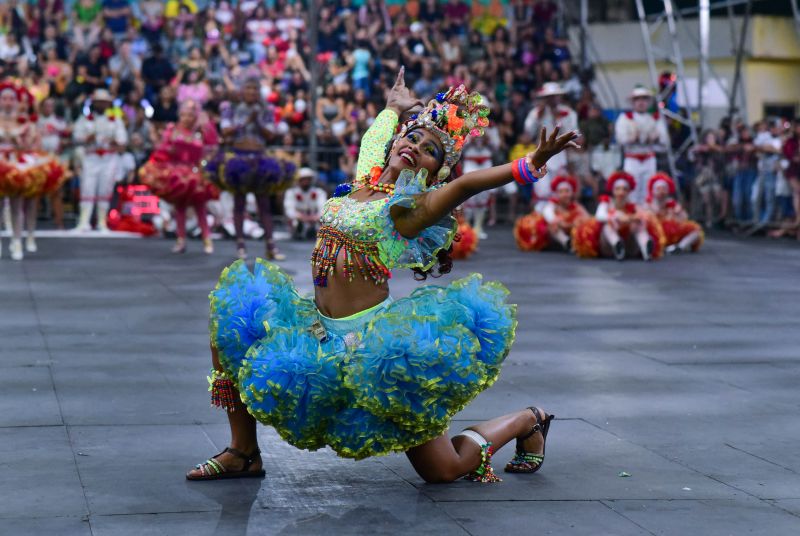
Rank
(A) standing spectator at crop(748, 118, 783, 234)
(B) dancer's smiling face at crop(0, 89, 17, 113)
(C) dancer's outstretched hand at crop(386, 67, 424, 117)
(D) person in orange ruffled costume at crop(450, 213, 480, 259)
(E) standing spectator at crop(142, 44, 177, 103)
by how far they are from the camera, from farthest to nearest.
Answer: (E) standing spectator at crop(142, 44, 177, 103) < (A) standing spectator at crop(748, 118, 783, 234) < (D) person in orange ruffled costume at crop(450, 213, 480, 259) < (B) dancer's smiling face at crop(0, 89, 17, 113) < (C) dancer's outstretched hand at crop(386, 67, 424, 117)

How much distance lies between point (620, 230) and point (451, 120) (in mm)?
11310

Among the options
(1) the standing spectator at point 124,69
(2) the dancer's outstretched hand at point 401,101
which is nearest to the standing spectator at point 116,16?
(1) the standing spectator at point 124,69

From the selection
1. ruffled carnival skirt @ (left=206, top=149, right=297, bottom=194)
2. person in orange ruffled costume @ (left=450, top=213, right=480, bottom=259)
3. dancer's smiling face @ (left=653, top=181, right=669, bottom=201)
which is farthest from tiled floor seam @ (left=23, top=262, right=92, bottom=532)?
dancer's smiling face @ (left=653, top=181, right=669, bottom=201)

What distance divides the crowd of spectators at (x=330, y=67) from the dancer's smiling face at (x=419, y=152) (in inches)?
578

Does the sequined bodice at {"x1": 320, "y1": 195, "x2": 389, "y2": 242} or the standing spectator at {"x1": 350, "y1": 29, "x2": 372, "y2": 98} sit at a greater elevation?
the sequined bodice at {"x1": 320, "y1": 195, "x2": 389, "y2": 242}

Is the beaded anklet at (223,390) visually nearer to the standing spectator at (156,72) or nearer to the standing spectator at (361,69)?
the standing spectator at (156,72)

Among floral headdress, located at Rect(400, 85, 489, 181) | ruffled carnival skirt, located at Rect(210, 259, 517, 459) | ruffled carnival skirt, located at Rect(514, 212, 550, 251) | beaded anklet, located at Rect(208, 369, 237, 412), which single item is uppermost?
floral headdress, located at Rect(400, 85, 489, 181)

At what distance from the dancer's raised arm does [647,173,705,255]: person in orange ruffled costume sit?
12.3m

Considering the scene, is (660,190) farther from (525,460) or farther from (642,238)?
(525,460)

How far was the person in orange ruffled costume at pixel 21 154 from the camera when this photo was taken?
48.1 ft

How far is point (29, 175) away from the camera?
1472 centimetres

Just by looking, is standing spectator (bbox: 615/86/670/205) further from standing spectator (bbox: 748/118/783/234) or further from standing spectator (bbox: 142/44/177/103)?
standing spectator (bbox: 142/44/177/103)

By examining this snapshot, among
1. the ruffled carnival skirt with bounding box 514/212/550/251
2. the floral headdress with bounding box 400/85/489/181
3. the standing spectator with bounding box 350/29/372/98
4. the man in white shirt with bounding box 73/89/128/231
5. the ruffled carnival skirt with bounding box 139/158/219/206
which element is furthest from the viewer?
the standing spectator with bounding box 350/29/372/98

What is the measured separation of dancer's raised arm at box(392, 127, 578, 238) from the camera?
15.9 ft
